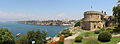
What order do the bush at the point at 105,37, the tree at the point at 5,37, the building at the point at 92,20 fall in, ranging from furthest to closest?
the building at the point at 92,20
the tree at the point at 5,37
the bush at the point at 105,37

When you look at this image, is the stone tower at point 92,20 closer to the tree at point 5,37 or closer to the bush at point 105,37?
the bush at point 105,37

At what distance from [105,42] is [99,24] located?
23964mm

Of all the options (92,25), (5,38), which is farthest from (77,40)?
(92,25)

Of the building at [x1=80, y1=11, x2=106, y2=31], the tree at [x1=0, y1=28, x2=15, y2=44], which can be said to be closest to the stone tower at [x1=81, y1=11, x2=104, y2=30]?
the building at [x1=80, y1=11, x2=106, y2=31]

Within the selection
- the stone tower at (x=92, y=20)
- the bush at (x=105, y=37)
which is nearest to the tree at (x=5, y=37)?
the bush at (x=105, y=37)

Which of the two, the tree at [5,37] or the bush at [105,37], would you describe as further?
the tree at [5,37]

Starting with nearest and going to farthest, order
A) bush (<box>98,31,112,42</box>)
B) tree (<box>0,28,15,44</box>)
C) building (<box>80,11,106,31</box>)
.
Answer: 1. bush (<box>98,31,112,42</box>)
2. tree (<box>0,28,15,44</box>)
3. building (<box>80,11,106,31</box>)

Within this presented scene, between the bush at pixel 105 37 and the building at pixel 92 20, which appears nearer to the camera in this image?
the bush at pixel 105 37

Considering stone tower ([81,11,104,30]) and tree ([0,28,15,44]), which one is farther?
stone tower ([81,11,104,30])

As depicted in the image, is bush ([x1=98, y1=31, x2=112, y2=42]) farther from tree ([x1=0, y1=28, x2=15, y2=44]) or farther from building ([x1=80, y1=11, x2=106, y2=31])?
building ([x1=80, y1=11, x2=106, y2=31])

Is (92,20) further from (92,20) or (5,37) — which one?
(5,37)

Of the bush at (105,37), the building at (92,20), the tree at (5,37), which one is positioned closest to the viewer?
the bush at (105,37)

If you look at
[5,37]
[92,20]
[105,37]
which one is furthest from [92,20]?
[5,37]

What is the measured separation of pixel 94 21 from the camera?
124 ft
